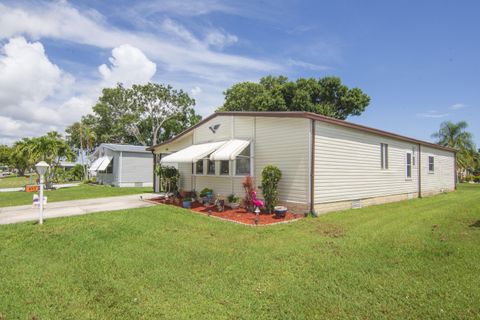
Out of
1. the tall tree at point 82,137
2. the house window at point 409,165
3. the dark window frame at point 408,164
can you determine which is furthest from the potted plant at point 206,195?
the tall tree at point 82,137

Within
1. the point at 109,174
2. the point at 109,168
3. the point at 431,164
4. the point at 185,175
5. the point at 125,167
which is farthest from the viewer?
the point at 109,168

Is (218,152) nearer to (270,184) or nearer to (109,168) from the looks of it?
(270,184)

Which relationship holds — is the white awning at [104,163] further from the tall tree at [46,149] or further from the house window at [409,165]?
the house window at [409,165]

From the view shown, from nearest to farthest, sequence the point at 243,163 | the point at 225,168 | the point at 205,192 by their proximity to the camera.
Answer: the point at 243,163 → the point at 225,168 → the point at 205,192

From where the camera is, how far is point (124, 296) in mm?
4219

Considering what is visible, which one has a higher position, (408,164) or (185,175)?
(408,164)

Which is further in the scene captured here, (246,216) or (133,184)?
(133,184)

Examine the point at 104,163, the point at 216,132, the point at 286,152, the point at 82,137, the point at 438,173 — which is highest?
the point at 82,137

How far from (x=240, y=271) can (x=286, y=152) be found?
21.3 ft

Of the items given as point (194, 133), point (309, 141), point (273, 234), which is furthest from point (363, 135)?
point (194, 133)

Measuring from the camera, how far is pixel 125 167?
26.1 m

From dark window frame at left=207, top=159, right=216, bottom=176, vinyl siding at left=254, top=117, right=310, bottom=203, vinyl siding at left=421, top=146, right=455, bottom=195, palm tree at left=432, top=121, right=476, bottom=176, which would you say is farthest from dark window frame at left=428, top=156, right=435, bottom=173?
palm tree at left=432, top=121, right=476, bottom=176

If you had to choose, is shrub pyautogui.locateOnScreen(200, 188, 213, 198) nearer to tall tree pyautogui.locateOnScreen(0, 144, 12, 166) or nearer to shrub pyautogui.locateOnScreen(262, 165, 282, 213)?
shrub pyautogui.locateOnScreen(262, 165, 282, 213)

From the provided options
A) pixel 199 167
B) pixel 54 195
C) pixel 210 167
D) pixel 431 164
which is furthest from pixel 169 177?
pixel 431 164
